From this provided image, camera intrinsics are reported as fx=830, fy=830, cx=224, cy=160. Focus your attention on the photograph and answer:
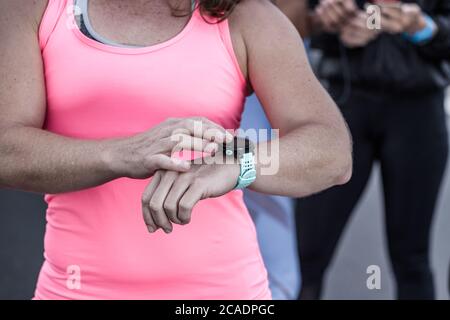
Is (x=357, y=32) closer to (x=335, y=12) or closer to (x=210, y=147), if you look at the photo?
(x=335, y=12)

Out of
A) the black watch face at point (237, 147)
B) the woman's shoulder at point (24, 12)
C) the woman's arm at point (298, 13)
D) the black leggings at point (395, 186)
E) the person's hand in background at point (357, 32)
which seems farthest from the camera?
the black leggings at point (395, 186)

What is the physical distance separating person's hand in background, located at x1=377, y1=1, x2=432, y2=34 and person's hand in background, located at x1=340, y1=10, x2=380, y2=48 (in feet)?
0.18

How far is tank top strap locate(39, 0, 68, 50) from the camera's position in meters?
1.49

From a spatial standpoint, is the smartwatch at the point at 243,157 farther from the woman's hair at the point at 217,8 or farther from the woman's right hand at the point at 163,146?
the woman's hair at the point at 217,8

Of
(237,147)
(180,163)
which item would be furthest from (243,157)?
(180,163)

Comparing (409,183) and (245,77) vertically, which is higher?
(245,77)

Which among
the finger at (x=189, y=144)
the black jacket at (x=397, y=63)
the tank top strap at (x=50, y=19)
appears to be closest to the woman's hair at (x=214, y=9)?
the tank top strap at (x=50, y=19)

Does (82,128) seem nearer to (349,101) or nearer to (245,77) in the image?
(245,77)

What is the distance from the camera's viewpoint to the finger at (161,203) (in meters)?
1.26

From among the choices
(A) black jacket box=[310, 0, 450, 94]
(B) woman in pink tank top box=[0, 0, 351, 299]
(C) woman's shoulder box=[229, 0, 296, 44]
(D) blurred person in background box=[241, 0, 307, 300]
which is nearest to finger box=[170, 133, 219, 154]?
(B) woman in pink tank top box=[0, 0, 351, 299]

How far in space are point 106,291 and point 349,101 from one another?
5.04ft

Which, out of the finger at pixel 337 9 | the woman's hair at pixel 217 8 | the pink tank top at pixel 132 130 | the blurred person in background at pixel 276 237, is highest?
the woman's hair at pixel 217 8
